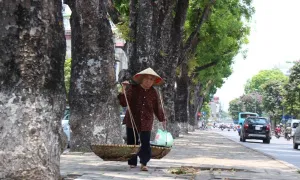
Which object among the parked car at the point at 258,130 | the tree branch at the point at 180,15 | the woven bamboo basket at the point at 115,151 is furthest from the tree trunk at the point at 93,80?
the parked car at the point at 258,130

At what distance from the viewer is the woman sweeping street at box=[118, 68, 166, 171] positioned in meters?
9.20

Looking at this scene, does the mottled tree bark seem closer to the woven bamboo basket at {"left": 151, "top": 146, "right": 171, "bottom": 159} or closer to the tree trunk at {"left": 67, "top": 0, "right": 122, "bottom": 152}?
the tree trunk at {"left": 67, "top": 0, "right": 122, "bottom": 152}

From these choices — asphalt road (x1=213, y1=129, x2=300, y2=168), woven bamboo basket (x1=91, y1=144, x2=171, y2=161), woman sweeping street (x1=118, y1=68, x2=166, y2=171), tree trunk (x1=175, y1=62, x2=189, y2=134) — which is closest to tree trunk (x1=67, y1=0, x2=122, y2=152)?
woman sweeping street (x1=118, y1=68, x2=166, y2=171)

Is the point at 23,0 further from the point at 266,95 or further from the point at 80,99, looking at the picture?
the point at 266,95

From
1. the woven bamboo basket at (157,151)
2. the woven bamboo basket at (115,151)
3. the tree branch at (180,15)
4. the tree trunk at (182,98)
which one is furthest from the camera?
the tree trunk at (182,98)

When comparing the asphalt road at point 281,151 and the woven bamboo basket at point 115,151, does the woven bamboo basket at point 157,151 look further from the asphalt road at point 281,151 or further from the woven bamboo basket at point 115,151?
the asphalt road at point 281,151

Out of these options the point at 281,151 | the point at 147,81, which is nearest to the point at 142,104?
the point at 147,81

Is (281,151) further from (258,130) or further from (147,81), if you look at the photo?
(147,81)

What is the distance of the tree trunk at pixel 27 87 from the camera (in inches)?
235

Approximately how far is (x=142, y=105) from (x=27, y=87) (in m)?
3.43

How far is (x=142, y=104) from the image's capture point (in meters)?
9.30

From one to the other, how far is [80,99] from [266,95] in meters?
81.5

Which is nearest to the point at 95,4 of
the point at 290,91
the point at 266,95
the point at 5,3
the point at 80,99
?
the point at 80,99

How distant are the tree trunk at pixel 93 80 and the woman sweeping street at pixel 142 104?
152 inches
